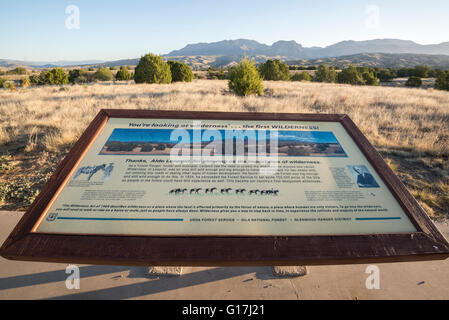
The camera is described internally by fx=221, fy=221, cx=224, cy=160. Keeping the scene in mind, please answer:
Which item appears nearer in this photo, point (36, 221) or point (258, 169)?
point (36, 221)

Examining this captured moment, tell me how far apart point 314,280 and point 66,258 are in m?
2.16

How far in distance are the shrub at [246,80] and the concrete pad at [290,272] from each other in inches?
413

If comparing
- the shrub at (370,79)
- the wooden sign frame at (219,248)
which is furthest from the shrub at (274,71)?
the wooden sign frame at (219,248)

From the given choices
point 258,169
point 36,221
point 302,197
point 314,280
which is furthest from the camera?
point 314,280

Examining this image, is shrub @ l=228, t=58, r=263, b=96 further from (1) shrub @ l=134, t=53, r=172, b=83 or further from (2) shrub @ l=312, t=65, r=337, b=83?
Result: (2) shrub @ l=312, t=65, r=337, b=83

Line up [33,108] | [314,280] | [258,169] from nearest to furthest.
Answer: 1. [258,169]
2. [314,280]
3. [33,108]

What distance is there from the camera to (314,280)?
224 centimetres

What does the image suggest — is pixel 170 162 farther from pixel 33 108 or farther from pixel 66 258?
pixel 33 108

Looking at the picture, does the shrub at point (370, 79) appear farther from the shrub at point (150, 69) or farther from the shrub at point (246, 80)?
the shrub at point (150, 69)

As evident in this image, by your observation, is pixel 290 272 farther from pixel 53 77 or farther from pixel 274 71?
pixel 53 77

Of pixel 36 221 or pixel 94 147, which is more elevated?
pixel 94 147

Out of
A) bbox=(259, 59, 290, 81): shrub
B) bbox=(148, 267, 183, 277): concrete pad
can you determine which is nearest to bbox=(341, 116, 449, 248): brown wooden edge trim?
bbox=(148, 267, 183, 277): concrete pad
